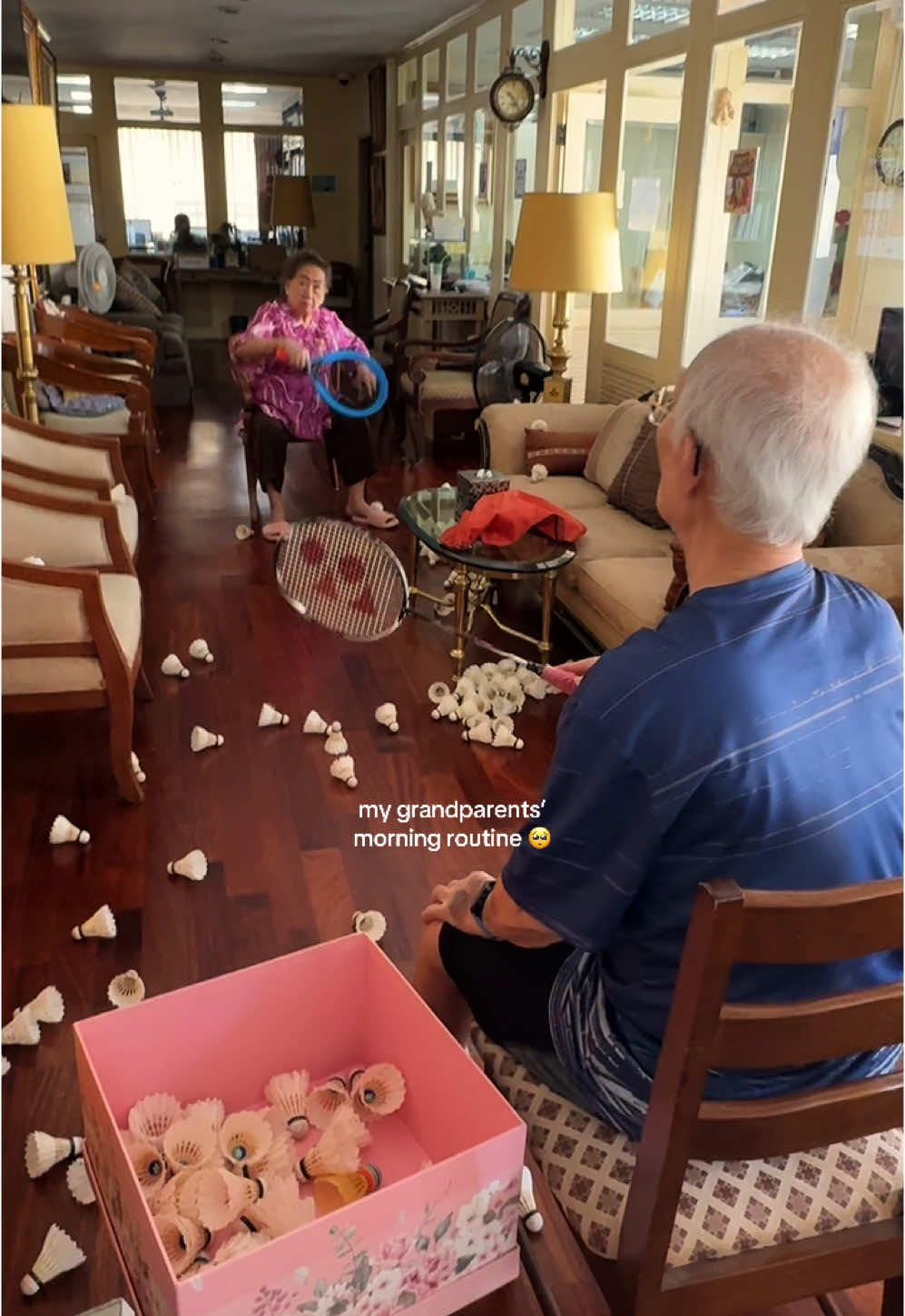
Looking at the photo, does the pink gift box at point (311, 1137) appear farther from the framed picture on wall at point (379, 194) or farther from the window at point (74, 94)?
the window at point (74, 94)

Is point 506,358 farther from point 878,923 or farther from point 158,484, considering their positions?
point 878,923

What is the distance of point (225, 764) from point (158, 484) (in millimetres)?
3121

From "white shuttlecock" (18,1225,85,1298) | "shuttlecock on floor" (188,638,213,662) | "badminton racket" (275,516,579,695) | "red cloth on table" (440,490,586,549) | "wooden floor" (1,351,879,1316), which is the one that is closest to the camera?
"white shuttlecock" (18,1225,85,1298)

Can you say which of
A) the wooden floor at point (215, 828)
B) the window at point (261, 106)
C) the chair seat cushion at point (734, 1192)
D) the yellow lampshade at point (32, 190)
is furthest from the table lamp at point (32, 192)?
the window at point (261, 106)

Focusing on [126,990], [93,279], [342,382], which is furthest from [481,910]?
[93,279]

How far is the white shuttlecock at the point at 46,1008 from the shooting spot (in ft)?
6.13

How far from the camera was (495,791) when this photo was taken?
8.80 feet

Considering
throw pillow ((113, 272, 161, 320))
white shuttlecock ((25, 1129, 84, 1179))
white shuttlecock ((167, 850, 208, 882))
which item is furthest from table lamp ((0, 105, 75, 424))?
throw pillow ((113, 272, 161, 320))

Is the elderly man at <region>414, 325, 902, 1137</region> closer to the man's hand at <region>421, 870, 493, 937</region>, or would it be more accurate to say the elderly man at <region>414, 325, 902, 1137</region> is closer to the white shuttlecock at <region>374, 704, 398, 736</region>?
the man's hand at <region>421, 870, 493, 937</region>

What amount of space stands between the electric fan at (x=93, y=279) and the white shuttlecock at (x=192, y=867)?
6220mm

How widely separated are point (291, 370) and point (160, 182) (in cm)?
798

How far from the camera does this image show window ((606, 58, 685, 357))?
180 inches

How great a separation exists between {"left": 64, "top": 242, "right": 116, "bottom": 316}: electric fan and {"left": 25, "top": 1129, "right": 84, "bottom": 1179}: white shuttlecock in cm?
691

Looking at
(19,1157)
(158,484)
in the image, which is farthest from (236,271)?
(19,1157)
